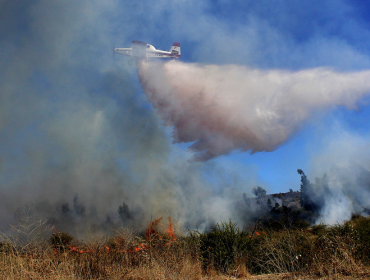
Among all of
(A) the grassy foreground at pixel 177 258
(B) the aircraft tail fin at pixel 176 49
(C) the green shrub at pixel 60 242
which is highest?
(B) the aircraft tail fin at pixel 176 49

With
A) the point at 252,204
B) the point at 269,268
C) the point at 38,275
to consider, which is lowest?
the point at 269,268

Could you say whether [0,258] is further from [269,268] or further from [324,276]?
[324,276]

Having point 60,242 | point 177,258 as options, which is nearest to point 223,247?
point 177,258

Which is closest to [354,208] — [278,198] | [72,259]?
[278,198]

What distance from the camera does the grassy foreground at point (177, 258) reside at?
11938 millimetres

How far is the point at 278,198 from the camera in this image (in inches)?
2933

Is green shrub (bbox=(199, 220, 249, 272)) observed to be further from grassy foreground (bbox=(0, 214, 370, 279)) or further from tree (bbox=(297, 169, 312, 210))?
tree (bbox=(297, 169, 312, 210))

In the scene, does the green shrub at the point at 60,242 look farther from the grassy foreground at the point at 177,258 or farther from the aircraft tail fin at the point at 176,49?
the aircraft tail fin at the point at 176,49

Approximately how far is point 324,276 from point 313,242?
463 centimetres

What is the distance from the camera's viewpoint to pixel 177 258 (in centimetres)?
1356

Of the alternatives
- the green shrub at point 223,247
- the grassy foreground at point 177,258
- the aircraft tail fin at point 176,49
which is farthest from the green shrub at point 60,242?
the aircraft tail fin at point 176,49

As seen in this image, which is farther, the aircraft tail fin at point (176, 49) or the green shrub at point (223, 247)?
the aircraft tail fin at point (176, 49)

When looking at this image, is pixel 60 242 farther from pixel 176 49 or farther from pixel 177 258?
pixel 176 49

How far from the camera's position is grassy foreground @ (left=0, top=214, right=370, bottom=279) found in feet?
39.2
